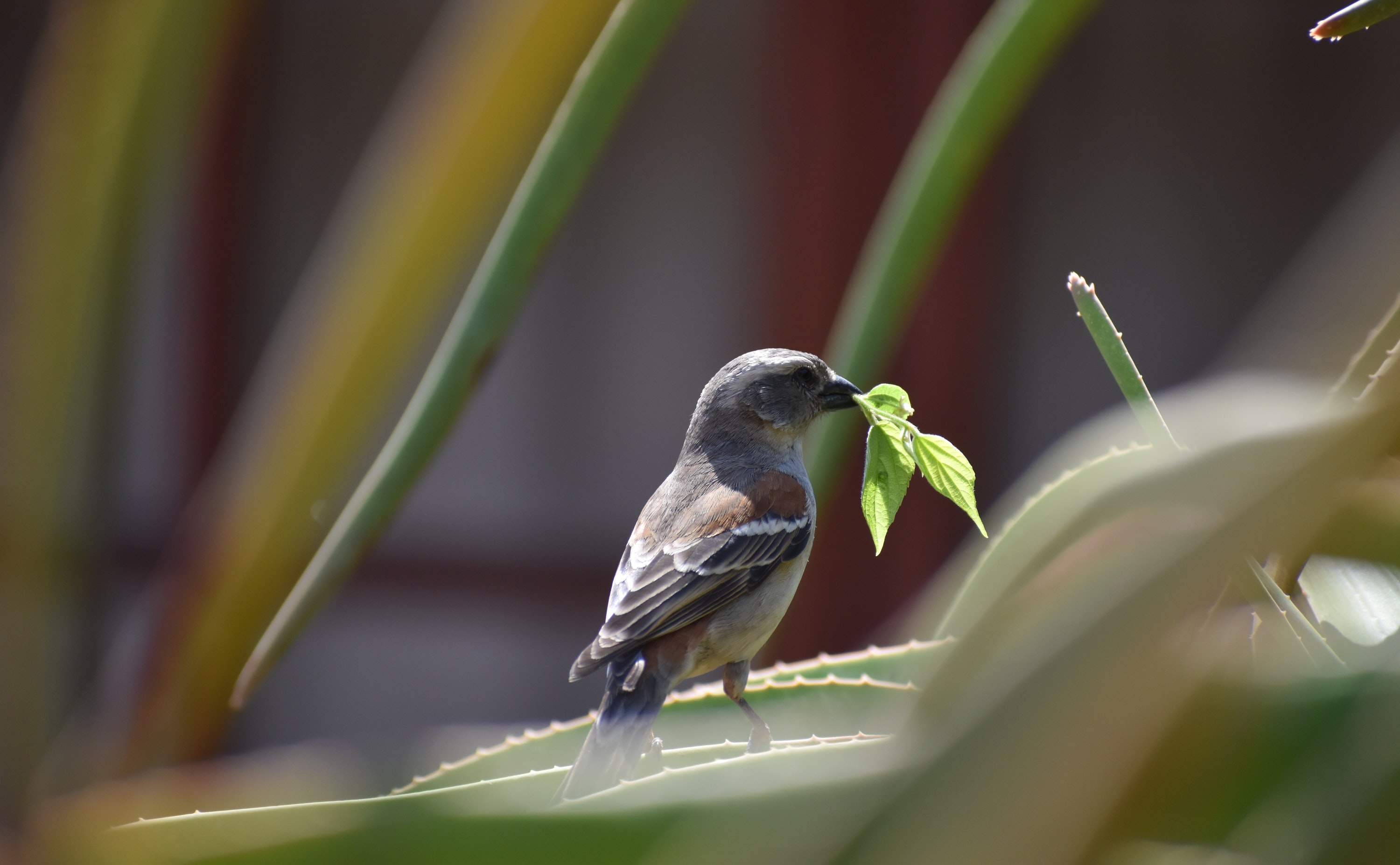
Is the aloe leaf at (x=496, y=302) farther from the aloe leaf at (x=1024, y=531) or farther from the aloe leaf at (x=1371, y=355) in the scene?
the aloe leaf at (x=1371, y=355)

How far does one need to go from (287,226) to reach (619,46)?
510 cm

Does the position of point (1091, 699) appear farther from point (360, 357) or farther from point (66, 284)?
point (66, 284)

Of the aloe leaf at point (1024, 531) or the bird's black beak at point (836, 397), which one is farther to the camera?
the bird's black beak at point (836, 397)

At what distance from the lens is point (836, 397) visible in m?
1.95

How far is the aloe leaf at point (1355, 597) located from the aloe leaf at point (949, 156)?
1.95 feet

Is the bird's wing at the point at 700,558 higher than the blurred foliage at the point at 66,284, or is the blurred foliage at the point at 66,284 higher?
the blurred foliage at the point at 66,284

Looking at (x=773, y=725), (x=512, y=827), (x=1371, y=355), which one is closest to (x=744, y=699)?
(x=773, y=725)

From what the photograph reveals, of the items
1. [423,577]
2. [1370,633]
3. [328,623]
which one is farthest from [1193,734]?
[328,623]

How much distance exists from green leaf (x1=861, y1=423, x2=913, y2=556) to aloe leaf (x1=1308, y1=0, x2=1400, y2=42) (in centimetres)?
53

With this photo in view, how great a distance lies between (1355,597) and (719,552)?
964mm

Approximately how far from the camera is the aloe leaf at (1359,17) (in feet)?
3.24

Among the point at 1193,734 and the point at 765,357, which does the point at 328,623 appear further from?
the point at 1193,734

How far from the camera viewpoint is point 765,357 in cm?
200

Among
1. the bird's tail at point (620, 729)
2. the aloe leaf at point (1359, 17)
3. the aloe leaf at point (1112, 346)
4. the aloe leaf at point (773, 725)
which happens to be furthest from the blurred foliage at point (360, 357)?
the aloe leaf at point (1359, 17)
